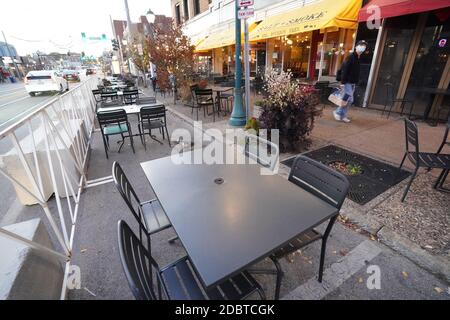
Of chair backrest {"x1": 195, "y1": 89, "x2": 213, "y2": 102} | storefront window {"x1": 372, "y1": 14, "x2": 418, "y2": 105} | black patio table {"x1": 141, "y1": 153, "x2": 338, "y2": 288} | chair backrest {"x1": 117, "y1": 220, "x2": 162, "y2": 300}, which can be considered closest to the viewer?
chair backrest {"x1": 117, "y1": 220, "x2": 162, "y2": 300}

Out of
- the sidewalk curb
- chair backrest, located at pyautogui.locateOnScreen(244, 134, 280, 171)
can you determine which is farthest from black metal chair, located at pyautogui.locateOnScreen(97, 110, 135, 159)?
the sidewalk curb

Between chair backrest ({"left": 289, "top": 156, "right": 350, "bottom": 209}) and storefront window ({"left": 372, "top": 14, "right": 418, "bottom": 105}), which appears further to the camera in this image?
storefront window ({"left": 372, "top": 14, "right": 418, "bottom": 105})

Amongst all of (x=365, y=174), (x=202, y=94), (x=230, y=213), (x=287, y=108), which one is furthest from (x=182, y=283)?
(x=202, y=94)

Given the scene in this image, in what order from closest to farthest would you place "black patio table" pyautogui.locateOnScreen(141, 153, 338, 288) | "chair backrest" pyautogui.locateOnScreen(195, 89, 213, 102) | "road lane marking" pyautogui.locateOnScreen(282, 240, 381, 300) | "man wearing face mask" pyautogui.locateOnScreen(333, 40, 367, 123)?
"black patio table" pyautogui.locateOnScreen(141, 153, 338, 288) → "road lane marking" pyautogui.locateOnScreen(282, 240, 381, 300) → "man wearing face mask" pyautogui.locateOnScreen(333, 40, 367, 123) → "chair backrest" pyautogui.locateOnScreen(195, 89, 213, 102)

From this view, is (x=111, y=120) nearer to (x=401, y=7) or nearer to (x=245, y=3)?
(x=245, y=3)

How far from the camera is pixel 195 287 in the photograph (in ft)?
4.82

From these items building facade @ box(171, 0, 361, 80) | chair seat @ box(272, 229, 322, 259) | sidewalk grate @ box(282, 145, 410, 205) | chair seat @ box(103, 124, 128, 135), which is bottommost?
sidewalk grate @ box(282, 145, 410, 205)

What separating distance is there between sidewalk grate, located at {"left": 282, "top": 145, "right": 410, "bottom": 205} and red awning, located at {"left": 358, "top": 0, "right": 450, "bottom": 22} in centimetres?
343

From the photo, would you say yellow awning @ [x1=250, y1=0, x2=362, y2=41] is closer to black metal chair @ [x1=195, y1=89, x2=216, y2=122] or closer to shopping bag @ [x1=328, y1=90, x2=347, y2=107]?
shopping bag @ [x1=328, y1=90, x2=347, y2=107]

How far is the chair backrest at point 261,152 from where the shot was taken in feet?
7.14

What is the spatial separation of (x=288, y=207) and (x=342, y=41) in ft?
29.8

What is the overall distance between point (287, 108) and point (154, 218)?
296cm

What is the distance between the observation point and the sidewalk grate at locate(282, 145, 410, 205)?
3.00 metres

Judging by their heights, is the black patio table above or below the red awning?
below
